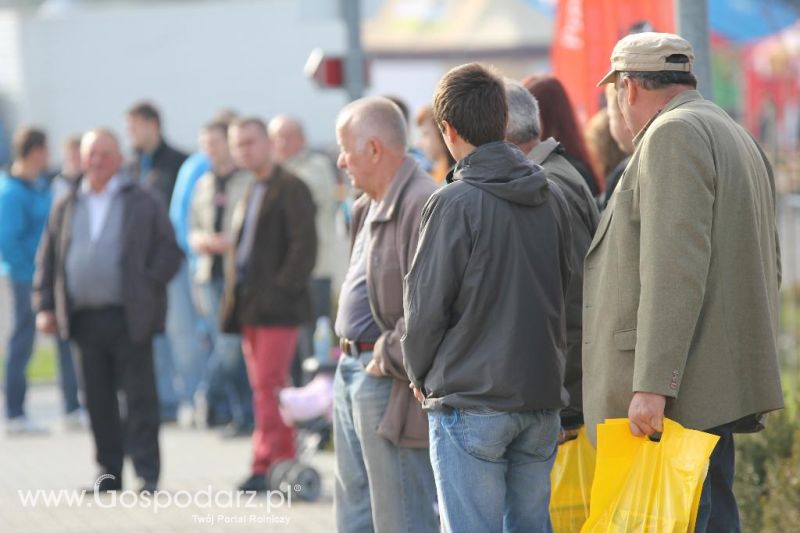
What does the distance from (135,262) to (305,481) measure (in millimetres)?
1654

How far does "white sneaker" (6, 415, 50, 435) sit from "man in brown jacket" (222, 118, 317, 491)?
3322 mm

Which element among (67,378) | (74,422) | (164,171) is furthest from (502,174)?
(67,378)

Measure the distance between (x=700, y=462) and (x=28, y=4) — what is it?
154ft

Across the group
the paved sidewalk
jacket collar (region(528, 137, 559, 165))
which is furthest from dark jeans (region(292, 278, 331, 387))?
jacket collar (region(528, 137, 559, 165))

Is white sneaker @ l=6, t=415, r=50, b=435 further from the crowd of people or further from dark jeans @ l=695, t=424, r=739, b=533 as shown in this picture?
dark jeans @ l=695, t=424, r=739, b=533

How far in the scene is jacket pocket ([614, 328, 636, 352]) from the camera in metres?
4.38

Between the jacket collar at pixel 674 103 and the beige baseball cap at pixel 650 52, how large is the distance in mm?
76

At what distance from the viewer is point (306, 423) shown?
824cm

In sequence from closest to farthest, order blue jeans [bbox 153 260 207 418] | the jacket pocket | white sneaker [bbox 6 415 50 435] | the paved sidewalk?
1. the jacket pocket
2. the paved sidewalk
3. white sneaker [bbox 6 415 50 435]
4. blue jeans [bbox 153 260 207 418]

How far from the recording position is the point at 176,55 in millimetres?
26594

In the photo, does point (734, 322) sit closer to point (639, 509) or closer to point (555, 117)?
point (639, 509)

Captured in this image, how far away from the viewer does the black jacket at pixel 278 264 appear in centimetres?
816

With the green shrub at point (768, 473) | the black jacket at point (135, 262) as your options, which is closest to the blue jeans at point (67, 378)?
the black jacket at point (135, 262)

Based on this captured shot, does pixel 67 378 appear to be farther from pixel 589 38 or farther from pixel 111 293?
pixel 589 38
